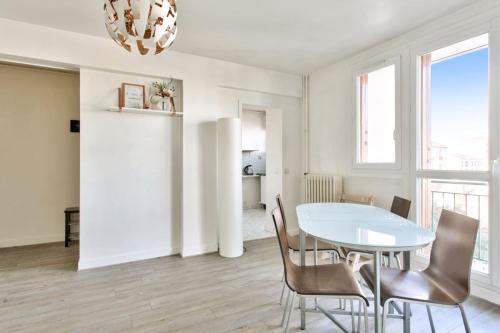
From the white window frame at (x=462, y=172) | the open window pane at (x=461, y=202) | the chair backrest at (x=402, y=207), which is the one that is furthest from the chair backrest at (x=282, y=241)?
the white window frame at (x=462, y=172)

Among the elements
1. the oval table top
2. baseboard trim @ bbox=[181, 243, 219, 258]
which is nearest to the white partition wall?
baseboard trim @ bbox=[181, 243, 219, 258]

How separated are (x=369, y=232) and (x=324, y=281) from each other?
0.41 m

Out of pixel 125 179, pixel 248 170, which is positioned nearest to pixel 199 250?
pixel 125 179

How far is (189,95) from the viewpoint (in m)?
3.41

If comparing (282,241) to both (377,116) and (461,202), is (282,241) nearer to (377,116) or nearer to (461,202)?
(461,202)

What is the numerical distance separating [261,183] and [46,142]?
4639 millimetres

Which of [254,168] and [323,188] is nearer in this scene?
[323,188]

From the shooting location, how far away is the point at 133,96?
317 centimetres

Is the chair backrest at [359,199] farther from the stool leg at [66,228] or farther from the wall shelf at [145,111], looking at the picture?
the stool leg at [66,228]

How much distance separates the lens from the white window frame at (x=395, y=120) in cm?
296

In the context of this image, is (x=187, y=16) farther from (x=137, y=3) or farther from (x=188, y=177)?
(x=188, y=177)

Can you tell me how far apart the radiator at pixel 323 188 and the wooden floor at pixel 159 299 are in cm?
116

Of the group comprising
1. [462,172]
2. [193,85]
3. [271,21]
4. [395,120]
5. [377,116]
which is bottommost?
[462,172]

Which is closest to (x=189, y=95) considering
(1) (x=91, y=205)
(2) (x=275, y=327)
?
(1) (x=91, y=205)
